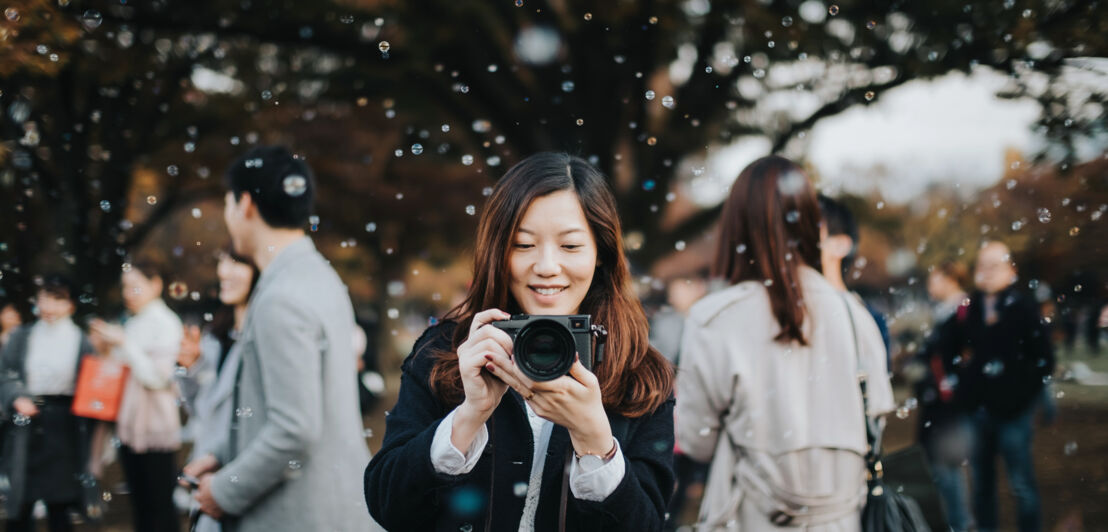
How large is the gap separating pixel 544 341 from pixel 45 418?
4.48 m

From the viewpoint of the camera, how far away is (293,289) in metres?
2.47

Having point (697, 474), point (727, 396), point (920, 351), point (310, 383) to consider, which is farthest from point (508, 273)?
point (920, 351)

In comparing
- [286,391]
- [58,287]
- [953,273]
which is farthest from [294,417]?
[953,273]

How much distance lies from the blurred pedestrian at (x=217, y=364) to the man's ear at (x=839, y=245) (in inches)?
93.8

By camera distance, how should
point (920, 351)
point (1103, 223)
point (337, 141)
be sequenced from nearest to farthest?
point (920, 351)
point (1103, 223)
point (337, 141)

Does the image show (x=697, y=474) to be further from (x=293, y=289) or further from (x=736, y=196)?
(x=293, y=289)

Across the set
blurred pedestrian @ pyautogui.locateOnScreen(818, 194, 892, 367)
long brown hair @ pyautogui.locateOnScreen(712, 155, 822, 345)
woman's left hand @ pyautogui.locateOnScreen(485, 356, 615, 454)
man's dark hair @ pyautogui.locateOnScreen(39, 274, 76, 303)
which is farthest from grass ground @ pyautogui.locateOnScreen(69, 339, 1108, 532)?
woman's left hand @ pyautogui.locateOnScreen(485, 356, 615, 454)

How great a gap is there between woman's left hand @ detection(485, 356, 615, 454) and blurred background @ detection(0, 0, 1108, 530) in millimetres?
3299

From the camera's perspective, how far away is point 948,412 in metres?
5.34

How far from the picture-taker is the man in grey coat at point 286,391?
7.71 ft

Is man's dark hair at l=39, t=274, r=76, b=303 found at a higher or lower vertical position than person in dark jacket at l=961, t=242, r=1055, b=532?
higher

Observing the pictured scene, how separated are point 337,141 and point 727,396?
9593 mm

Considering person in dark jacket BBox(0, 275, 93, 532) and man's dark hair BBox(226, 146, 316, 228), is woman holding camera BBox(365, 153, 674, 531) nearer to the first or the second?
man's dark hair BBox(226, 146, 316, 228)

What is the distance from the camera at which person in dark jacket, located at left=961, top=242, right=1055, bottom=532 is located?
5.02 m
